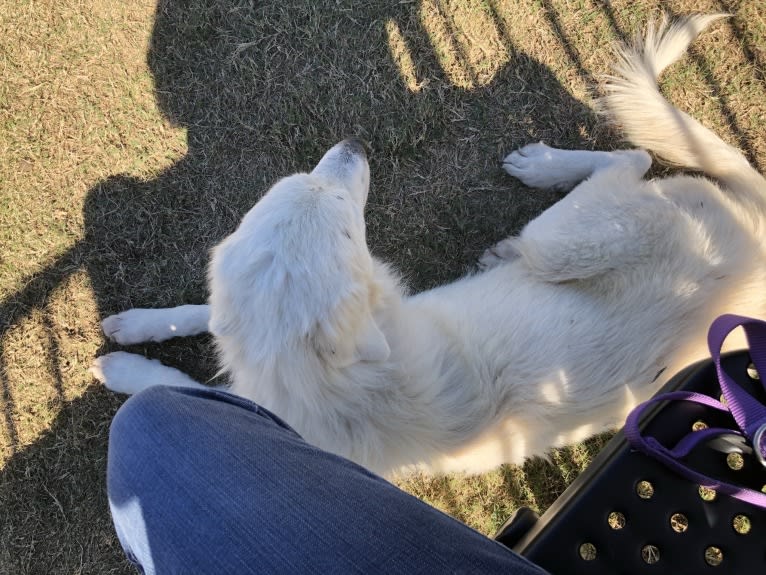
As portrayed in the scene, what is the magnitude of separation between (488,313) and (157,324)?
1892 millimetres

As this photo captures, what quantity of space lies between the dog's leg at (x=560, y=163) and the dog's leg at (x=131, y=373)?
2289mm

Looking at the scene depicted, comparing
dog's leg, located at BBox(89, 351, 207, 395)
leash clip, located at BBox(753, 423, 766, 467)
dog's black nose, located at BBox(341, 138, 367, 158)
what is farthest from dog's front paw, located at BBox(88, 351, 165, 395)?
leash clip, located at BBox(753, 423, 766, 467)

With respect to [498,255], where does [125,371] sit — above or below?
above

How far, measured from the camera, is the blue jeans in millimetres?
1445

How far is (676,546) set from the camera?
193cm

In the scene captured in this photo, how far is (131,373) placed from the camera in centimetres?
299

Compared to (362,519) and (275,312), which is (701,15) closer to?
(275,312)

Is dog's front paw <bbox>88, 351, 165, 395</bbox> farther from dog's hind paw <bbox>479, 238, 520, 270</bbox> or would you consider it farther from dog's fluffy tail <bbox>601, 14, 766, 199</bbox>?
dog's fluffy tail <bbox>601, 14, 766, 199</bbox>

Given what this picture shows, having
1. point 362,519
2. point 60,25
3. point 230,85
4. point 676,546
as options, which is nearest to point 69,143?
point 60,25

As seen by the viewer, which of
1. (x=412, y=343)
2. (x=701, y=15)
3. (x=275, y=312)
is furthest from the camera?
(x=701, y=15)

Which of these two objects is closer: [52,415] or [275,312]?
[275,312]

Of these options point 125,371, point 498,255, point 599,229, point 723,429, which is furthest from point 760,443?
point 125,371

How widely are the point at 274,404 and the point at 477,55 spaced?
8.14ft

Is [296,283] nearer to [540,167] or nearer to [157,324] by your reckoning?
[157,324]
